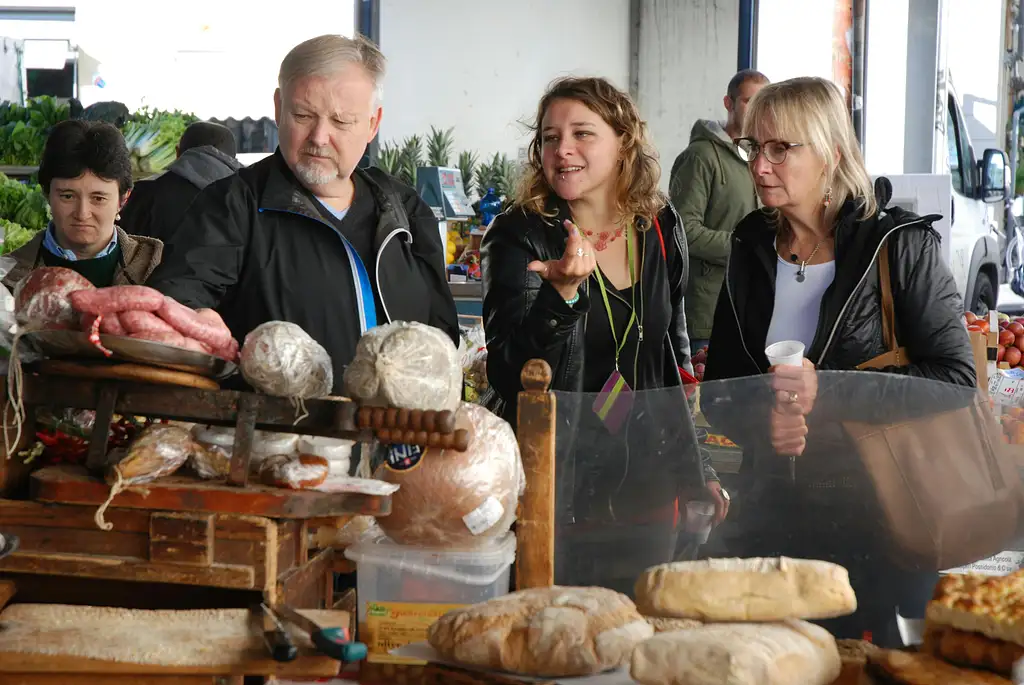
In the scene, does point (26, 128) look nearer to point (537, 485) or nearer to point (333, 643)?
point (537, 485)

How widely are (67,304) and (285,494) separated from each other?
1.42 feet

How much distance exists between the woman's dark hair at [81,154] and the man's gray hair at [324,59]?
1123mm

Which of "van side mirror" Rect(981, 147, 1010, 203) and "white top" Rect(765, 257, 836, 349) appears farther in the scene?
"van side mirror" Rect(981, 147, 1010, 203)

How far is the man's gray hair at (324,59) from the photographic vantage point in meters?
2.32

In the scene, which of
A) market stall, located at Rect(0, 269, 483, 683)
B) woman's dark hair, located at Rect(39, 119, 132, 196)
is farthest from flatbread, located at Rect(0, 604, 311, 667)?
woman's dark hair, located at Rect(39, 119, 132, 196)

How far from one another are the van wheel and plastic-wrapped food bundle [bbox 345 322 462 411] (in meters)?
8.05

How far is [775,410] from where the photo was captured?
1804 mm

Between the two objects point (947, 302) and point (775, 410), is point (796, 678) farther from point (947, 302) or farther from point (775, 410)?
point (947, 302)

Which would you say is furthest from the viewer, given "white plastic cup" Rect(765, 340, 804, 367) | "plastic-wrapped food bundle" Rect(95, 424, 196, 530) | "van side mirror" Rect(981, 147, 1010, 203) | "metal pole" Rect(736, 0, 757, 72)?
"metal pole" Rect(736, 0, 757, 72)

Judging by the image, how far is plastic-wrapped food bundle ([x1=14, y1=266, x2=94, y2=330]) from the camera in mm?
1523

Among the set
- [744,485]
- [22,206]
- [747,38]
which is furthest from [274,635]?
[747,38]

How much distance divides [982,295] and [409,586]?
8.47 meters

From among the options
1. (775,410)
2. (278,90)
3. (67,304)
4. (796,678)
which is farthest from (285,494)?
(278,90)

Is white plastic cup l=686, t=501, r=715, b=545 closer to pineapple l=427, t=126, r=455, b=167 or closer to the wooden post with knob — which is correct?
the wooden post with knob
